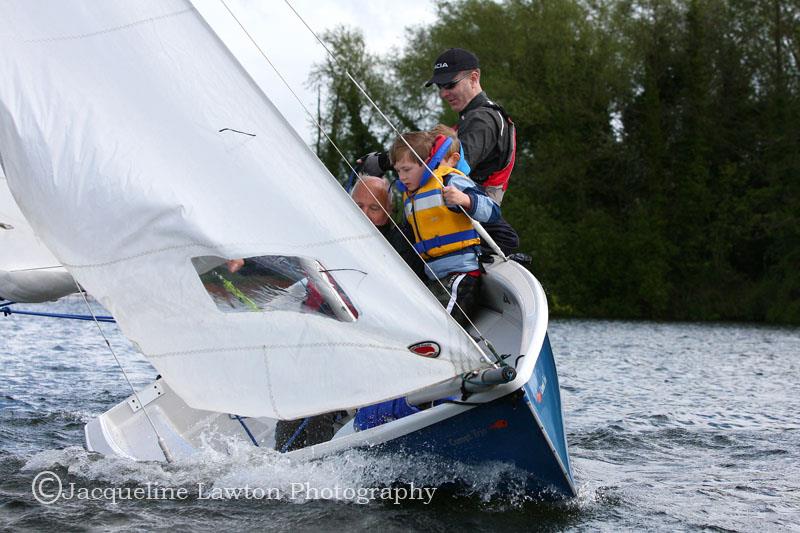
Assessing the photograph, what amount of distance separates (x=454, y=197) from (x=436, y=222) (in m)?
0.26

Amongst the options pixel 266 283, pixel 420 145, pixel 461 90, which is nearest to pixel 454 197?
pixel 420 145

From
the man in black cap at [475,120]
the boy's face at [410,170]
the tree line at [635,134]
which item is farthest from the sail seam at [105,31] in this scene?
the tree line at [635,134]

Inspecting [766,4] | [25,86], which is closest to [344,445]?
[25,86]

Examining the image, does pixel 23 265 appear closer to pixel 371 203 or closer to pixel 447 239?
pixel 371 203

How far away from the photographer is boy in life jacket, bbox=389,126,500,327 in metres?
4.69

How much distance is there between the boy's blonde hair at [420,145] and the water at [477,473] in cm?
134

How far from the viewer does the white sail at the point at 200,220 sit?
3850mm

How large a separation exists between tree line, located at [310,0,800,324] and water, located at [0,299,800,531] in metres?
16.9

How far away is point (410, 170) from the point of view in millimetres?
4699

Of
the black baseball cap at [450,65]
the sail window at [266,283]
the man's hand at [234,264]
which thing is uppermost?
the black baseball cap at [450,65]

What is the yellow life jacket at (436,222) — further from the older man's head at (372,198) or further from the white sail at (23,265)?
the white sail at (23,265)

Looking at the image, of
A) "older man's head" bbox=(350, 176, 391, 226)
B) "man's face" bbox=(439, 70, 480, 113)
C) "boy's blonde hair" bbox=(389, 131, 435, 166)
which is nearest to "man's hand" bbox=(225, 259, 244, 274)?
"boy's blonde hair" bbox=(389, 131, 435, 166)

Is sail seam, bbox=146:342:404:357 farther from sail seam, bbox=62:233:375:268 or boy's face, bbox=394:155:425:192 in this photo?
boy's face, bbox=394:155:425:192

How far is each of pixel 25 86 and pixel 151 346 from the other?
1.13 metres
